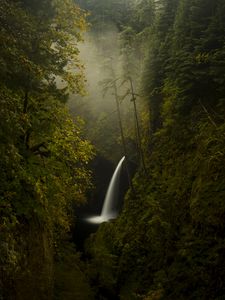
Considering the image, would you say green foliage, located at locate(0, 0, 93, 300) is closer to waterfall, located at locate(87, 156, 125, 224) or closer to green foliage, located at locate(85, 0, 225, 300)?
green foliage, located at locate(85, 0, 225, 300)

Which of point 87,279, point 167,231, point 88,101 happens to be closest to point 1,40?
point 167,231

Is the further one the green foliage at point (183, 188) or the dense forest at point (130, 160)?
the green foliage at point (183, 188)

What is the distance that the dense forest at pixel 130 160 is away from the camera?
940 cm

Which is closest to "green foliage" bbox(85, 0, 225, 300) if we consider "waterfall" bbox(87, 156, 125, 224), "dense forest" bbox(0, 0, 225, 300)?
"dense forest" bbox(0, 0, 225, 300)

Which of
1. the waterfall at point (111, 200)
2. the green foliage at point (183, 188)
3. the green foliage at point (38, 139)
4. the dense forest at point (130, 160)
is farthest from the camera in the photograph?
the waterfall at point (111, 200)

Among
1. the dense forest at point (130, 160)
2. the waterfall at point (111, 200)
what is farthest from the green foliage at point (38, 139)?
the waterfall at point (111, 200)

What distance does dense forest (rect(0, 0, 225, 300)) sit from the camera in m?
9.40

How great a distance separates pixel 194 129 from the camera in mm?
19469

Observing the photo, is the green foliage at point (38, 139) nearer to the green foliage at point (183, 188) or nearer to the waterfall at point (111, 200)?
the green foliage at point (183, 188)

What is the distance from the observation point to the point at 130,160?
33.6 metres

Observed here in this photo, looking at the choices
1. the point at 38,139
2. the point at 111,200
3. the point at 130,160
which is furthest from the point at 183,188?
the point at 111,200

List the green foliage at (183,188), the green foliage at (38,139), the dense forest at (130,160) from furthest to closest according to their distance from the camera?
the green foliage at (183,188) → the dense forest at (130,160) → the green foliage at (38,139)

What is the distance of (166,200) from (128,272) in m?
3.80

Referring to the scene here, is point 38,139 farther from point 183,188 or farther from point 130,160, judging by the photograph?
point 130,160
